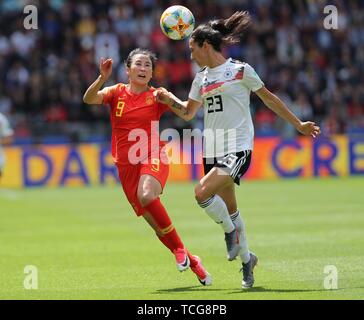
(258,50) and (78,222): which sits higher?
(258,50)

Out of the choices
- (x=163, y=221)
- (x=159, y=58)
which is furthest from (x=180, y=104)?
(x=159, y=58)

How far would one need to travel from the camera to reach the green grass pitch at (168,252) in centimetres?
897

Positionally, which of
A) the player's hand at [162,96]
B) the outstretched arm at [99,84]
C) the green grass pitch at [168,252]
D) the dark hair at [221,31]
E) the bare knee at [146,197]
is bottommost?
the green grass pitch at [168,252]

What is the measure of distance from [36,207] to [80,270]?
886 centimetres

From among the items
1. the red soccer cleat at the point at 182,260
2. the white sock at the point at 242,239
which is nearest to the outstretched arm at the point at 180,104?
the white sock at the point at 242,239

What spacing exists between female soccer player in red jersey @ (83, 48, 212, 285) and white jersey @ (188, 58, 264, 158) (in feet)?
2.20

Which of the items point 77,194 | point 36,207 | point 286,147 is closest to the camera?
point 36,207

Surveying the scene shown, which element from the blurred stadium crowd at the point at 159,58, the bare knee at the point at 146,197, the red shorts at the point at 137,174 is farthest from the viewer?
the blurred stadium crowd at the point at 159,58

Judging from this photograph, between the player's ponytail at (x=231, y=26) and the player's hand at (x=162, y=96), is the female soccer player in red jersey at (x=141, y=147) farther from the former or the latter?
the player's ponytail at (x=231, y=26)

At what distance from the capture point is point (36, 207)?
19172 millimetres

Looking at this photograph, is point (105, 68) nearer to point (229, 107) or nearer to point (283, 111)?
point (229, 107)

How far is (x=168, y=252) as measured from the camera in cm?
1222
